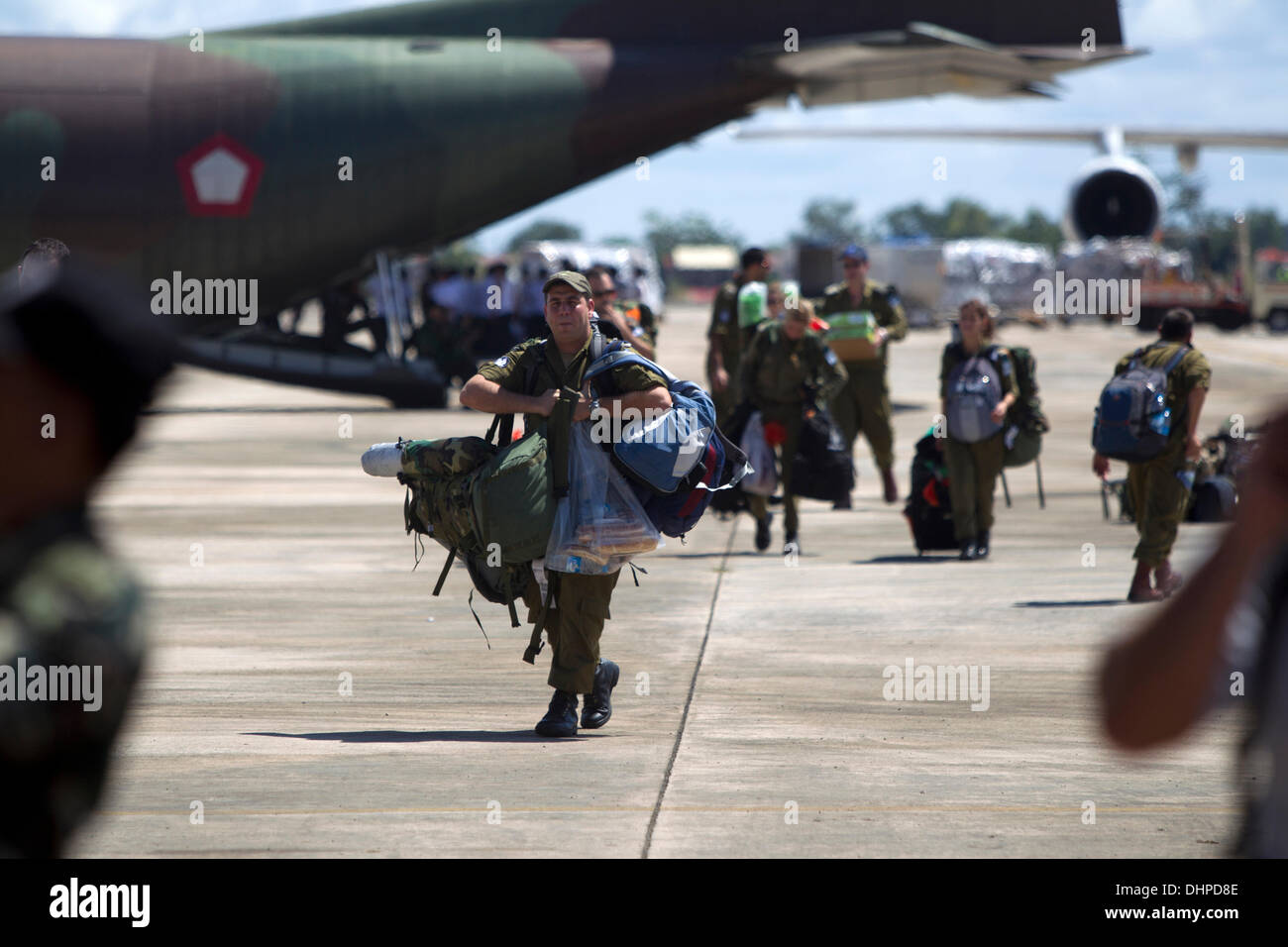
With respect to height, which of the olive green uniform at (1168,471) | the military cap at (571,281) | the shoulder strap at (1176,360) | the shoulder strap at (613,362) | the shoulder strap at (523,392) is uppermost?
the military cap at (571,281)

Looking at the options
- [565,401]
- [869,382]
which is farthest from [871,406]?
[565,401]

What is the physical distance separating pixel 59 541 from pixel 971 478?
10.7m

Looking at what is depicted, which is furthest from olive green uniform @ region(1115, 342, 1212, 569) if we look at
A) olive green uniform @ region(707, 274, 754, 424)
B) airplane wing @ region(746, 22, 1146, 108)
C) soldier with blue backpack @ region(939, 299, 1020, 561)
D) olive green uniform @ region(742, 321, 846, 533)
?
airplane wing @ region(746, 22, 1146, 108)

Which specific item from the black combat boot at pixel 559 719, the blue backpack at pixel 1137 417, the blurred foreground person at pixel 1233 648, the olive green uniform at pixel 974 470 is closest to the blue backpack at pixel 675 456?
the black combat boot at pixel 559 719

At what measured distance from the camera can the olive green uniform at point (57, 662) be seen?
2580 millimetres

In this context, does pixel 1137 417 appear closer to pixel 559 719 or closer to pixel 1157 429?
pixel 1157 429

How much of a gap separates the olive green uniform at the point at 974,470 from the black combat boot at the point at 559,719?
591 centimetres

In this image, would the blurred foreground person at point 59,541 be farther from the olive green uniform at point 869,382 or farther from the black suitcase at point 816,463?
the olive green uniform at point 869,382

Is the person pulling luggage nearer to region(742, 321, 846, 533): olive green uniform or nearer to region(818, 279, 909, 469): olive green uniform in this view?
region(742, 321, 846, 533): olive green uniform

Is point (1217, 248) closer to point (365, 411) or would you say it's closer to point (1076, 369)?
point (1076, 369)

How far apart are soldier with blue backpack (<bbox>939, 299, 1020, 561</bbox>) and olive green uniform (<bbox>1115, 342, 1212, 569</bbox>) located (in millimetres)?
1812

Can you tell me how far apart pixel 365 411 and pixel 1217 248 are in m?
77.0

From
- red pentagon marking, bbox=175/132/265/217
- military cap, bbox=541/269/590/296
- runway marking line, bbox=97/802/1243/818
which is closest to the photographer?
runway marking line, bbox=97/802/1243/818

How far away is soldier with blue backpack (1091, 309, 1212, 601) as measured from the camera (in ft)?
34.2
